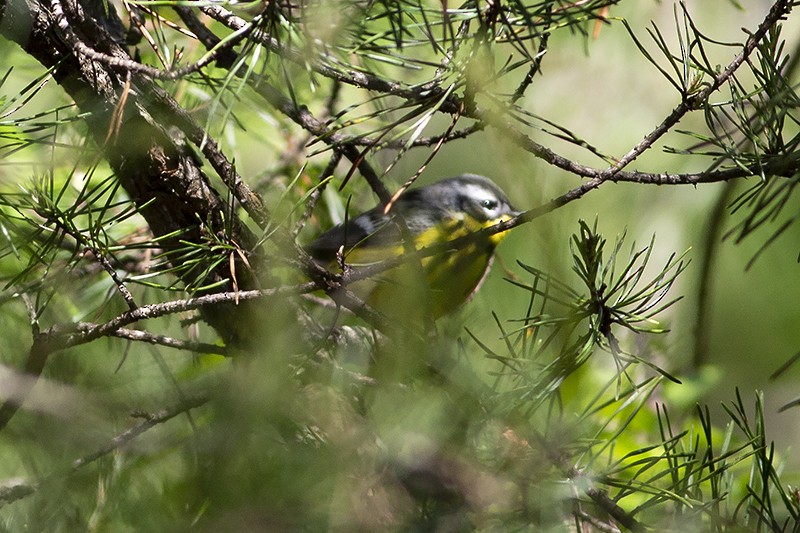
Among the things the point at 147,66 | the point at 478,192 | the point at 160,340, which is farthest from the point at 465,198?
the point at 147,66

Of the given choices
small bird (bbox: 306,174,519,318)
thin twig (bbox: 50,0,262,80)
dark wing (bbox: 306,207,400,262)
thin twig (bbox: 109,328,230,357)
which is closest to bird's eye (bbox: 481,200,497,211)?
small bird (bbox: 306,174,519,318)

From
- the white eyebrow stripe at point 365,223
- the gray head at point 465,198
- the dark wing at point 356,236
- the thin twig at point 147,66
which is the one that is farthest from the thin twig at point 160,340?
the gray head at point 465,198

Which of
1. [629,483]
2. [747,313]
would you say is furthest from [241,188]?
[747,313]

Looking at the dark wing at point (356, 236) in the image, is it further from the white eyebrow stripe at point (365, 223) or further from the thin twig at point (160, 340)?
the thin twig at point (160, 340)

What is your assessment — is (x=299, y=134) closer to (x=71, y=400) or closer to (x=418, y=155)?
(x=418, y=155)

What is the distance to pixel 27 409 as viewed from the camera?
0.97 m

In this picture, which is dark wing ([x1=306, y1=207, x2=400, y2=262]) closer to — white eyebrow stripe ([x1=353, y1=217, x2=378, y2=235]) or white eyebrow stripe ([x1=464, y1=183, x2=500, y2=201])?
white eyebrow stripe ([x1=353, y1=217, x2=378, y2=235])

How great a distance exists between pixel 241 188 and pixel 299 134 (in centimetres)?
142

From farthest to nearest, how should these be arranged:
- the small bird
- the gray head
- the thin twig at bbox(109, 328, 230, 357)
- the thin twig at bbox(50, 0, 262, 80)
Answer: the gray head, the small bird, the thin twig at bbox(109, 328, 230, 357), the thin twig at bbox(50, 0, 262, 80)

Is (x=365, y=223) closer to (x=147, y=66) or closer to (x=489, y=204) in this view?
(x=489, y=204)

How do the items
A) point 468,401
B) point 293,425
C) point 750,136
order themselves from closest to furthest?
point 293,425, point 468,401, point 750,136

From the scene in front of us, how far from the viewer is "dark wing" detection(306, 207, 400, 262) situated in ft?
8.57

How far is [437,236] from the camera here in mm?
3164

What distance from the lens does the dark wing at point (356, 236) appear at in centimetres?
261
